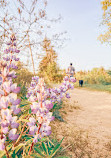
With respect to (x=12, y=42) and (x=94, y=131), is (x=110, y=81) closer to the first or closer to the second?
(x=94, y=131)

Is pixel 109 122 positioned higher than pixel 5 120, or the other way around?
pixel 5 120

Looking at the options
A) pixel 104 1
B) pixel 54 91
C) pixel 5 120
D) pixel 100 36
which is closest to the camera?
pixel 5 120

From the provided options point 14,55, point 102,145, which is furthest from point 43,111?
point 102,145

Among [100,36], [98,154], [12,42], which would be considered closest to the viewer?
[12,42]

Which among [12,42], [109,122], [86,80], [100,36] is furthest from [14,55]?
[100,36]

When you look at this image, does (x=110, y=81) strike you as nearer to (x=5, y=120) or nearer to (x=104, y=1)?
(x=104, y=1)

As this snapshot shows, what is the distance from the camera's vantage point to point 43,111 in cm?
107

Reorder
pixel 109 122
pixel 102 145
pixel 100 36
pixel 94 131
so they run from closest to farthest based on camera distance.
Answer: pixel 102 145 → pixel 94 131 → pixel 109 122 → pixel 100 36

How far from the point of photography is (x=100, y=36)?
17844mm

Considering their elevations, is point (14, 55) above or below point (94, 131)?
above

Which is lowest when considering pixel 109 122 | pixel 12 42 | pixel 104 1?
pixel 109 122

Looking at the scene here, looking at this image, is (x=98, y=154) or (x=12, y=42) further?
(x=98, y=154)

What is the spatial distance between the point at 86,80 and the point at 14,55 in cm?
1608

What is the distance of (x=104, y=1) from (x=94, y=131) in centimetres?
1674
